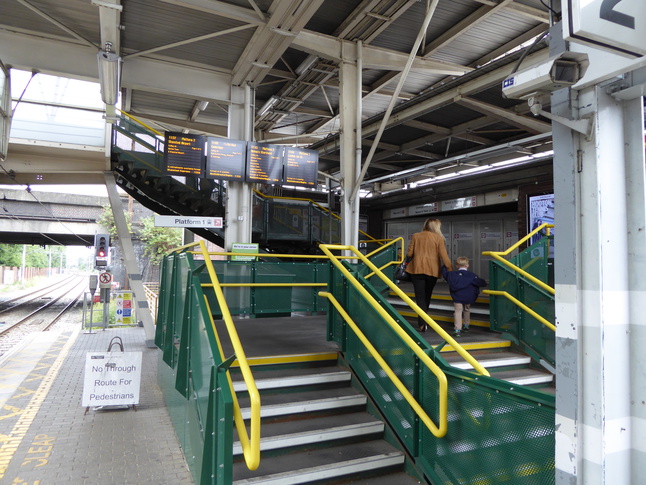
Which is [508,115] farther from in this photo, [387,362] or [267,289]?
[387,362]

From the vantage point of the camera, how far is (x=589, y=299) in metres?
2.17

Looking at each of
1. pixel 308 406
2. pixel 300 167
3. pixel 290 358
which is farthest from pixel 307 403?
pixel 300 167

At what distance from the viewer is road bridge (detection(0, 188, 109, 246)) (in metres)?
22.7

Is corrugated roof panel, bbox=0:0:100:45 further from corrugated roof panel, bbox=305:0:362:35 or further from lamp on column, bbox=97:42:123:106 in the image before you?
corrugated roof panel, bbox=305:0:362:35

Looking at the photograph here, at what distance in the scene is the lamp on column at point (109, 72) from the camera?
301 inches

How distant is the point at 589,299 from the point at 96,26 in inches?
412

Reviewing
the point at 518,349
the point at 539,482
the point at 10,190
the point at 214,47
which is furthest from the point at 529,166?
the point at 10,190

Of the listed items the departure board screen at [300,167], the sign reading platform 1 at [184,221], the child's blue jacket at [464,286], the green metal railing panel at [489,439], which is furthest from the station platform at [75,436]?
the departure board screen at [300,167]

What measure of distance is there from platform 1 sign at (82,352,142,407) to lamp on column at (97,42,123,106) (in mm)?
4787

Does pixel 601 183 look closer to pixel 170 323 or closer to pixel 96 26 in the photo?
pixel 170 323

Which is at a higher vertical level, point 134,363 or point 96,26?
point 96,26

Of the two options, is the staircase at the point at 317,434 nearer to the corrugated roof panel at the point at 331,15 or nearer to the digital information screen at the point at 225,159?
the digital information screen at the point at 225,159

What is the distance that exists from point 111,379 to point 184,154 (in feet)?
17.0

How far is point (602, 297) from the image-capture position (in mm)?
2123
